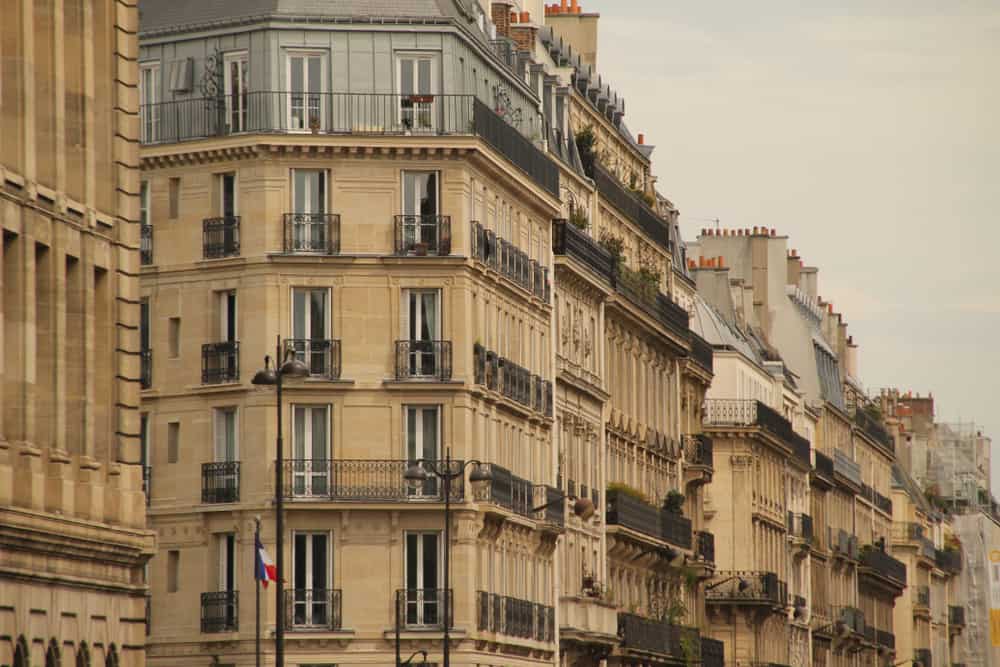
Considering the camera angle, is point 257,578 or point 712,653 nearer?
point 257,578

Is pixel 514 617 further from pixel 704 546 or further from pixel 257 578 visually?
pixel 704 546

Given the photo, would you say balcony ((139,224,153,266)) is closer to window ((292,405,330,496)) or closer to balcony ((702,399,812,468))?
window ((292,405,330,496))

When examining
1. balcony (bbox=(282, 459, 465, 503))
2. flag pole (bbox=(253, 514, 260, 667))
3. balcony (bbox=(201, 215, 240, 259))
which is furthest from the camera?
balcony (bbox=(201, 215, 240, 259))

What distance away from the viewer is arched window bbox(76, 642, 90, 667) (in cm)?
4397

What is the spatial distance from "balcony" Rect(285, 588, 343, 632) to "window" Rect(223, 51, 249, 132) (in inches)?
396

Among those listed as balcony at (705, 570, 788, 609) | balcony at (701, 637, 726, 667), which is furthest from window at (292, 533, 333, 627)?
balcony at (705, 570, 788, 609)

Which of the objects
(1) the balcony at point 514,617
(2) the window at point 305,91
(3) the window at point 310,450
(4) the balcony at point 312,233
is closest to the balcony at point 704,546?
(1) the balcony at point 514,617

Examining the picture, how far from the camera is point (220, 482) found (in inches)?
2657

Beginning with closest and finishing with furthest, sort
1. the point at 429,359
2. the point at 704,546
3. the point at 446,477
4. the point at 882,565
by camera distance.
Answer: the point at 446,477 < the point at 429,359 < the point at 704,546 < the point at 882,565

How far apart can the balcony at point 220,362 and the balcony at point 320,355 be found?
4.39 ft

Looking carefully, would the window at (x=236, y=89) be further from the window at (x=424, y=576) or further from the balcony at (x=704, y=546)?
the balcony at (x=704, y=546)

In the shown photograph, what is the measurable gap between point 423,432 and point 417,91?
7426 mm

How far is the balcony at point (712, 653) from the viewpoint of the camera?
326 feet

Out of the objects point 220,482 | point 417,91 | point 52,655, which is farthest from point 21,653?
point 417,91
